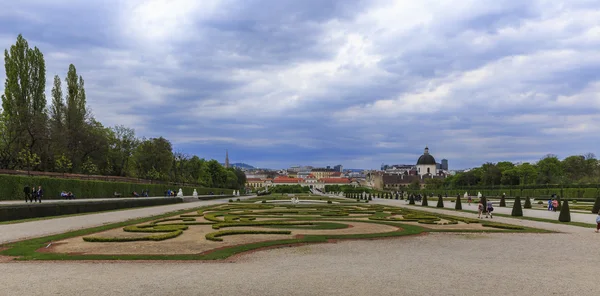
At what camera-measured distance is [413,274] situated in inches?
312

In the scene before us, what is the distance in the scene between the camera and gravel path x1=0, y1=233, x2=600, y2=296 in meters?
6.74

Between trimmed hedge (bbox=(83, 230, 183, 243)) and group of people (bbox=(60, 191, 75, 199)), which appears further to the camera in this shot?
group of people (bbox=(60, 191, 75, 199))

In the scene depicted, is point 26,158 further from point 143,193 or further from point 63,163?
point 143,193

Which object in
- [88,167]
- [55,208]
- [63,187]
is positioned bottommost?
[55,208]

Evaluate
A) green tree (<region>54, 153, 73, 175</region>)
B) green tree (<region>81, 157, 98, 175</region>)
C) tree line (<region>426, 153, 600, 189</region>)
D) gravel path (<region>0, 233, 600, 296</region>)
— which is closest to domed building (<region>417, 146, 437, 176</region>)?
tree line (<region>426, 153, 600, 189</region>)

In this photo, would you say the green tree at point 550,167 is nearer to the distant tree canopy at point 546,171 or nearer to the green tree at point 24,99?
the distant tree canopy at point 546,171

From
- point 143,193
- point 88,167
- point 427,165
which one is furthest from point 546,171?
point 427,165

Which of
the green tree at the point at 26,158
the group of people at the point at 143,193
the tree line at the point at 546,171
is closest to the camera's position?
the green tree at the point at 26,158

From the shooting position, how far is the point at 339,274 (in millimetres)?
7891

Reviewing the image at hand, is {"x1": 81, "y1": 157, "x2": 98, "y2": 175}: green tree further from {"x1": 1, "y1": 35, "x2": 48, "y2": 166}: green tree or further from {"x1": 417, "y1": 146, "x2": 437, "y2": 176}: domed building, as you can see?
{"x1": 417, "y1": 146, "x2": 437, "y2": 176}: domed building

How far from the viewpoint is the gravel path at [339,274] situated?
6.74 meters

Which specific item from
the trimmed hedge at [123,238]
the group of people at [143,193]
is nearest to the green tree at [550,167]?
the group of people at [143,193]

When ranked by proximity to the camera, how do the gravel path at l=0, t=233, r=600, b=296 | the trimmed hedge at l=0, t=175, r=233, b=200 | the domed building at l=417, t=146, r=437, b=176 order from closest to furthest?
the gravel path at l=0, t=233, r=600, b=296 < the trimmed hedge at l=0, t=175, r=233, b=200 < the domed building at l=417, t=146, r=437, b=176

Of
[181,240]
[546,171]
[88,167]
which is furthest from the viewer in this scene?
[546,171]
